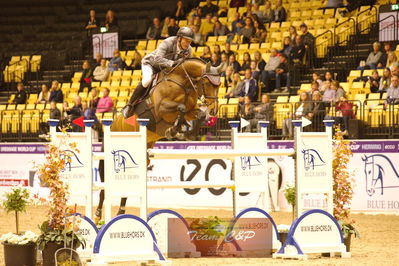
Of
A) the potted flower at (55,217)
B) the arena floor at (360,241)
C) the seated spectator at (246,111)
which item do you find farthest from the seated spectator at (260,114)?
the potted flower at (55,217)

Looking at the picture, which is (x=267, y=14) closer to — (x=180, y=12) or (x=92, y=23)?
(x=180, y=12)

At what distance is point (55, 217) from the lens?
7508 mm

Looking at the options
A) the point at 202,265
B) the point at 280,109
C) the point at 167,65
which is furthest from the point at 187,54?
the point at 280,109

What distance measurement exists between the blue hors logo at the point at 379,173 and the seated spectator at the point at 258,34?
20.8ft

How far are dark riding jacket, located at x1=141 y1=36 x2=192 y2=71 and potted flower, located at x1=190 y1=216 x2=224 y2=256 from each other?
287 centimetres

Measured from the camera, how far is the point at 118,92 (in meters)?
19.5

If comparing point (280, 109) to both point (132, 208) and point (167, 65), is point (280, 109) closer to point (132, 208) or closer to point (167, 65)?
point (132, 208)

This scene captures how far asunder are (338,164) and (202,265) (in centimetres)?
215

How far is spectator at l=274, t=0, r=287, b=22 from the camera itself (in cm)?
1964

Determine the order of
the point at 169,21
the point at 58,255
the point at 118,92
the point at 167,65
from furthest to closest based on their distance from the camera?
the point at 169,21
the point at 118,92
the point at 167,65
the point at 58,255

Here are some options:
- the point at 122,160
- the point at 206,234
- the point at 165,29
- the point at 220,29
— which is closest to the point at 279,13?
the point at 220,29

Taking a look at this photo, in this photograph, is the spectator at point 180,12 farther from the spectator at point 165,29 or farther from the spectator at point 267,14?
the spectator at point 267,14

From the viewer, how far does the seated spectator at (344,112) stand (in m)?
14.2

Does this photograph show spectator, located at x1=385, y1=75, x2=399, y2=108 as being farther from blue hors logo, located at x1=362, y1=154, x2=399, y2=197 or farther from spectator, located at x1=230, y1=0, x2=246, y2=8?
spectator, located at x1=230, y1=0, x2=246, y2=8
